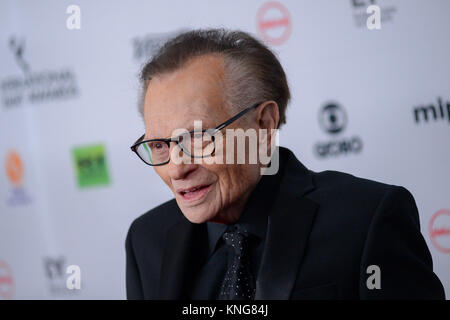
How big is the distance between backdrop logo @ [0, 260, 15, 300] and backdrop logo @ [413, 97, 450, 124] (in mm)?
1848

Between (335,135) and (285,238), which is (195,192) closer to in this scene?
(285,238)

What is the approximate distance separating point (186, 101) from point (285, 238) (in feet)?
1.13

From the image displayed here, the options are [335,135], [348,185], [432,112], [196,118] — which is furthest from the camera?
[335,135]

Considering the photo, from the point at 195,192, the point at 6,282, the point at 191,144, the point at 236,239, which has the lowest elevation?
the point at 6,282

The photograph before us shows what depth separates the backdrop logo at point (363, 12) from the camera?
1676mm

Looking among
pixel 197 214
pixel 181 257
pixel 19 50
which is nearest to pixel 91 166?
pixel 19 50

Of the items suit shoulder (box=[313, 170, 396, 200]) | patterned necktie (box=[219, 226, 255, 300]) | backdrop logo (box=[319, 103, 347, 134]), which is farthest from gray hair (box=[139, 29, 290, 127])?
backdrop logo (box=[319, 103, 347, 134])

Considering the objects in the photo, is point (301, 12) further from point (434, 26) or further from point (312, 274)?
point (312, 274)

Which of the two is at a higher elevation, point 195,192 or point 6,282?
point 195,192

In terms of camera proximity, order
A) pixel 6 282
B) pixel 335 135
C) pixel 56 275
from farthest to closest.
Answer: pixel 6 282, pixel 56 275, pixel 335 135

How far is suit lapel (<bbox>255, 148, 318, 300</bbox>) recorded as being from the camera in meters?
1.17

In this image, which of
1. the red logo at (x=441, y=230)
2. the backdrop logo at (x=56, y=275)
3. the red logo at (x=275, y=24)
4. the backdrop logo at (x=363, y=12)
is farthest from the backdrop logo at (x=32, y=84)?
the red logo at (x=441, y=230)

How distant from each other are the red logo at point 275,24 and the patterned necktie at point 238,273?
767mm

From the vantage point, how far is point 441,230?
64.3 inches
